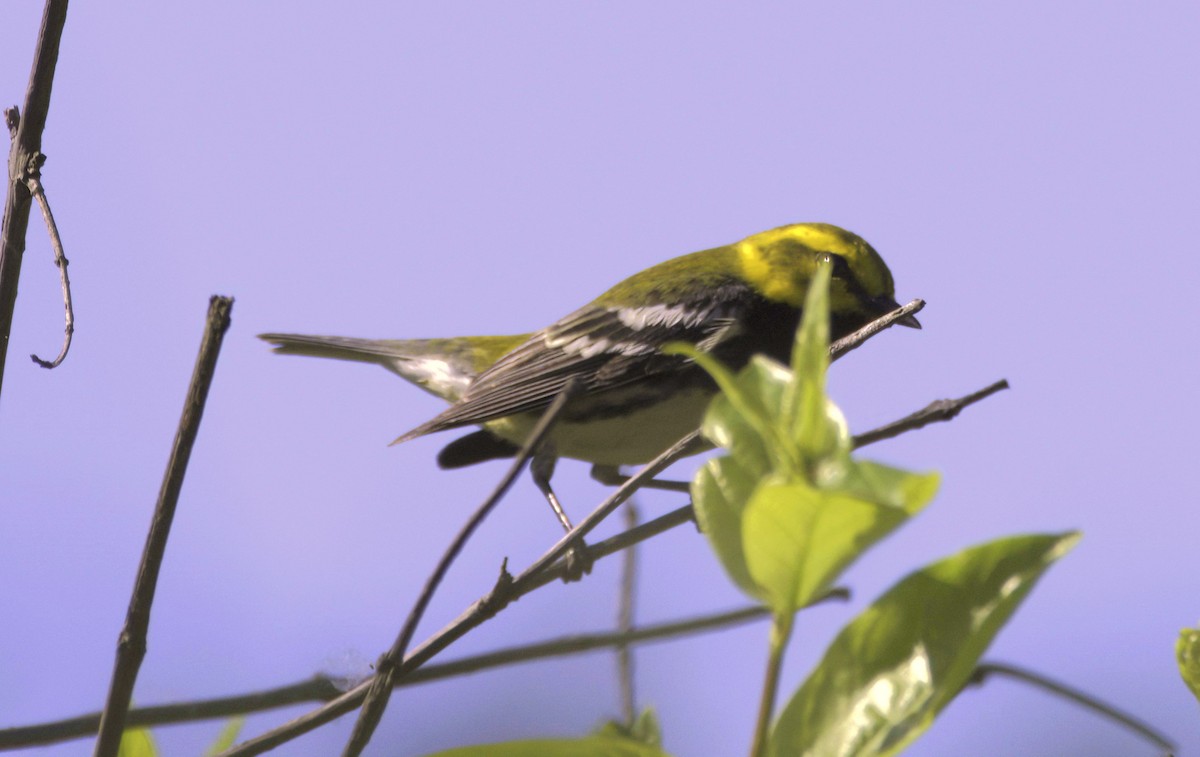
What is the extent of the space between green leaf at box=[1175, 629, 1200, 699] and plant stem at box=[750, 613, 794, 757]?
56 centimetres

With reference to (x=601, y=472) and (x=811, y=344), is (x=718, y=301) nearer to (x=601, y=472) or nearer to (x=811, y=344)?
(x=601, y=472)

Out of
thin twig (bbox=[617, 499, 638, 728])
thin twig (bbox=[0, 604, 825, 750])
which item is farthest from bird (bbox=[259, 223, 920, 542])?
thin twig (bbox=[0, 604, 825, 750])

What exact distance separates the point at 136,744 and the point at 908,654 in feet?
2.81

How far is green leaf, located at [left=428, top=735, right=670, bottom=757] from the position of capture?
80cm

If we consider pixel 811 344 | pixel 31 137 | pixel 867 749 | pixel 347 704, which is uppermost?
pixel 31 137

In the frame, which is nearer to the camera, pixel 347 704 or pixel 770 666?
pixel 770 666

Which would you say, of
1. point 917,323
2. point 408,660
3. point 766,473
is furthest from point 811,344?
point 917,323

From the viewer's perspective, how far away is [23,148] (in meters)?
1.80

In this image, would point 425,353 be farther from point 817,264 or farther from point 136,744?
point 136,744

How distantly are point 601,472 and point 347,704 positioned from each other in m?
3.35

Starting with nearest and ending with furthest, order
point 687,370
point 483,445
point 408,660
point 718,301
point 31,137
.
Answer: point 408,660 → point 31,137 → point 687,370 → point 718,301 → point 483,445

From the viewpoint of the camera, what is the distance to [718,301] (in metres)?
4.41

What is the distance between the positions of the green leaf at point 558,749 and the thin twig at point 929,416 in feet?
1.69

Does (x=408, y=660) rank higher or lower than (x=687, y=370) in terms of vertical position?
lower
